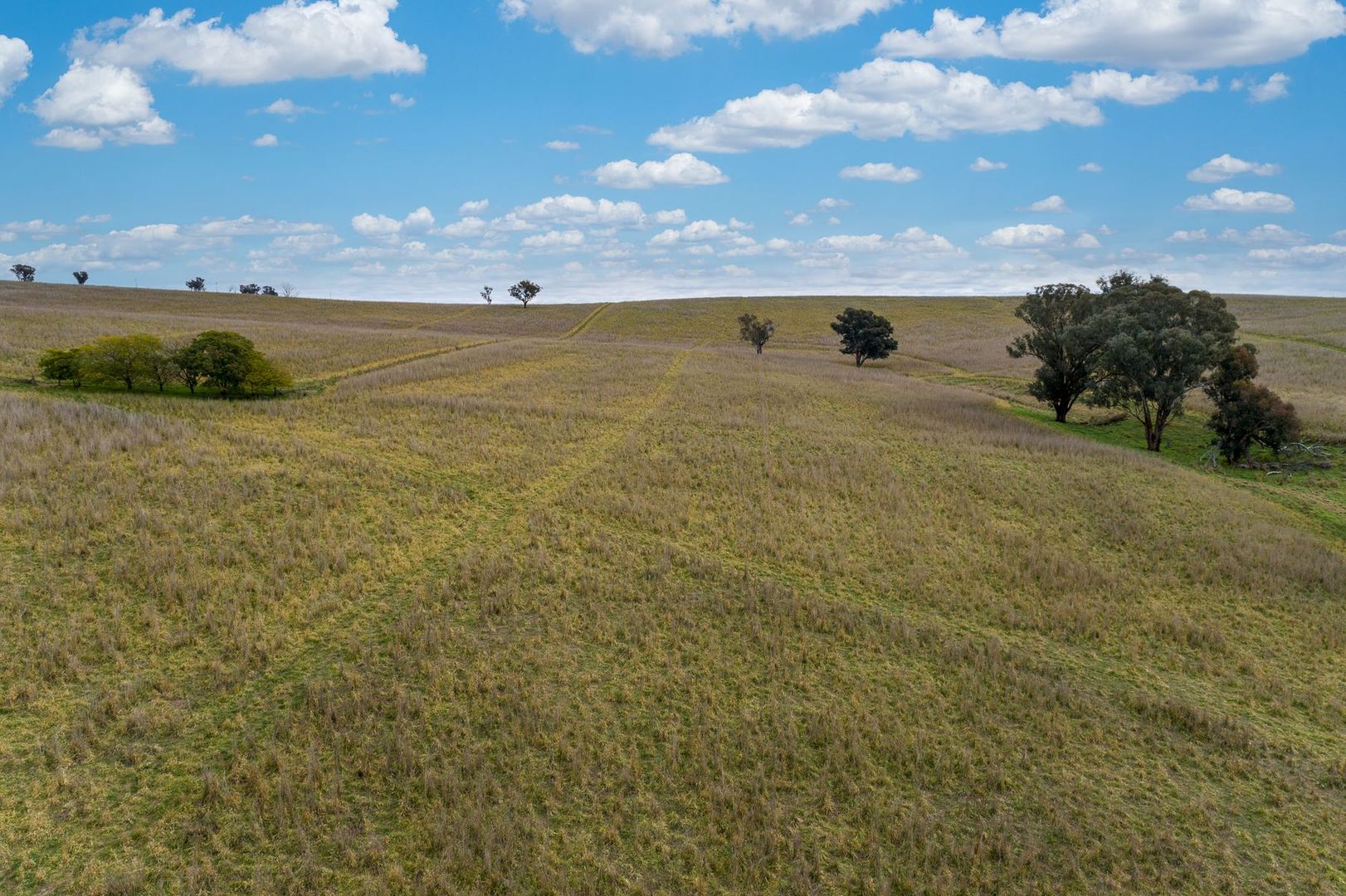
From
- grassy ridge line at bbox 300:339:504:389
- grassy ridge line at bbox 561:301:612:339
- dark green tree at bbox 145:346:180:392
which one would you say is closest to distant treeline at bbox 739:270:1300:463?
grassy ridge line at bbox 300:339:504:389

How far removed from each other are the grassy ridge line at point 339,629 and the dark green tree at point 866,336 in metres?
48.3

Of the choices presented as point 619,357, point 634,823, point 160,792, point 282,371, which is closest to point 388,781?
point 160,792

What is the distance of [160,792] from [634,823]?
7710mm

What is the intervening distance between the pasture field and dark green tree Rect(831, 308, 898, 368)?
127 ft

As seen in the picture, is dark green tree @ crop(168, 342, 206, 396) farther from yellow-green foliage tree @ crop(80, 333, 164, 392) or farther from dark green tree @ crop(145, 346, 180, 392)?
yellow-green foliage tree @ crop(80, 333, 164, 392)

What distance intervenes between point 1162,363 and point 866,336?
35.1 m

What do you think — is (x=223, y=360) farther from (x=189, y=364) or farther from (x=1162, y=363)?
(x=1162, y=363)

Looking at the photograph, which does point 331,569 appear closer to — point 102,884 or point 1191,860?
point 102,884

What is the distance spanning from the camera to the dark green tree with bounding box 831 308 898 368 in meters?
69.0

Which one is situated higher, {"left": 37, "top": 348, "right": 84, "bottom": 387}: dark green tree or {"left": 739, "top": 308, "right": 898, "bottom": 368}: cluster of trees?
{"left": 739, "top": 308, "right": 898, "bottom": 368}: cluster of trees

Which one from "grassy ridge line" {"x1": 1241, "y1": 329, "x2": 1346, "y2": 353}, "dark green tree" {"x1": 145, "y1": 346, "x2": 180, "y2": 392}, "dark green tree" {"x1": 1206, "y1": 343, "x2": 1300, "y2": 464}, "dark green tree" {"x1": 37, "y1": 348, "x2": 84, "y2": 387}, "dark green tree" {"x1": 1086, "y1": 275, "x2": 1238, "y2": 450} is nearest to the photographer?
"dark green tree" {"x1": 37, "y1": 348, "x2": 84, "y2": 387}

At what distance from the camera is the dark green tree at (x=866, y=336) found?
69.0 meters

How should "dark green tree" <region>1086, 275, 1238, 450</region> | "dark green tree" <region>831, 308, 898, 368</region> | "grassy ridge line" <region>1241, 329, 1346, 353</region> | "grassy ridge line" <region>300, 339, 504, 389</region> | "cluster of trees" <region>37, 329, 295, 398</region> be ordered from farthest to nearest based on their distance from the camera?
"dark green tree" <region>831, 308, 898, 368</region>, "grassy ridge line" <region>1241, 329, 1346, 353</region>, "grassy ridge line" <region>300, 339, 504, 389</region>, "dark green tree" <region>1086, 275, 1238, 450</region>, "cluster of trees" <region>37, 329, 295, 398</region>

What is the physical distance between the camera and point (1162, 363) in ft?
115
